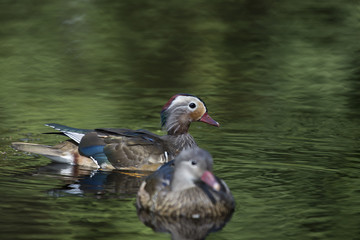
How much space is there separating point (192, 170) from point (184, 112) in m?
3.45

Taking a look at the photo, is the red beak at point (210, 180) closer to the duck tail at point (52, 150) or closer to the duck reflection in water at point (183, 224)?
the duck reflection in water at point (183, 224)

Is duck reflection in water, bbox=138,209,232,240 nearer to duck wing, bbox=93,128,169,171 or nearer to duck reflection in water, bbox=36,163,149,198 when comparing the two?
duck reflection in water, bbox=36,163,149,198

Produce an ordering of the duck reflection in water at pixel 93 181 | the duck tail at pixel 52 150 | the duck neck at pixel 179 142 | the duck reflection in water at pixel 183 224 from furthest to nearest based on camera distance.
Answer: the duck neck at pixel 179 142, the duck tail at pixel 52 150, the duck reflection in water at pixel 93 181, the duck reflection in water at pixel 183 224

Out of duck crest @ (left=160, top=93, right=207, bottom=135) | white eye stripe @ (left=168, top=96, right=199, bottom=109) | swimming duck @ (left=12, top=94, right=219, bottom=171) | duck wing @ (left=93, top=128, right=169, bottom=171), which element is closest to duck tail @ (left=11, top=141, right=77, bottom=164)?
swimming duck @ (left=12, top=94, right=219, bottom=171)

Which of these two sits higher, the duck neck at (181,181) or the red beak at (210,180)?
the red beak at (210,180)

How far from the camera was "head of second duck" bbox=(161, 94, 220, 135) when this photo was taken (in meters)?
11.9

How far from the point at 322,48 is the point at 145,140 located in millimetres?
9718

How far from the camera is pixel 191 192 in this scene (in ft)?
28.3

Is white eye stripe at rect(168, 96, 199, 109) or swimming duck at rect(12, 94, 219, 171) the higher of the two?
white eye stripe at rect(168, 96, 199, 109)

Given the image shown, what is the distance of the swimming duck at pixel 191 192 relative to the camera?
850 cm

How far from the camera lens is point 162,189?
8.83 metres

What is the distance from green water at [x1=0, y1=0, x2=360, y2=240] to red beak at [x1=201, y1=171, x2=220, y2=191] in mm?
422

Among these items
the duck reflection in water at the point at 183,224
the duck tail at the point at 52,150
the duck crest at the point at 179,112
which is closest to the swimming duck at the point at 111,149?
the duck tail at the point at 52,150

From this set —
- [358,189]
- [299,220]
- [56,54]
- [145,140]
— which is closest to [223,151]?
[145,140]
